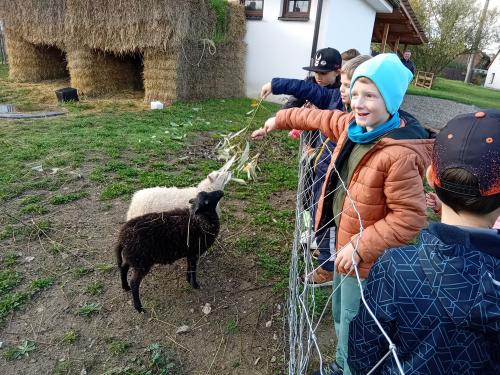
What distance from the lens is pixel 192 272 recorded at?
3244 mm

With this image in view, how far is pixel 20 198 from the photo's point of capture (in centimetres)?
454

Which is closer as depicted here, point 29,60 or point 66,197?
point 66,197

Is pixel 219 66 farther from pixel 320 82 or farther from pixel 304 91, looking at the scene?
pixel 304 91

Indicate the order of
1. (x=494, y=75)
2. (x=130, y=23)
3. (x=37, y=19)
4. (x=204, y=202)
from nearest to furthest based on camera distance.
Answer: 1. (x=204, y=202)
2. (x=130, y=23)
3. (x=37, y=19)
4. (x=494, y=75)

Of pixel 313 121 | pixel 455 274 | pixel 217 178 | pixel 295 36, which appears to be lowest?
pixel 217 178

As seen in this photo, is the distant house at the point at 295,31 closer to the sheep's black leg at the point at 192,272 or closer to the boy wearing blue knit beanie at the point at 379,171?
the sheep's black leg at the point at 192,272

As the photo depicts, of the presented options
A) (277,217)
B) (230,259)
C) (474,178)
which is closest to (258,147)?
(277,217)

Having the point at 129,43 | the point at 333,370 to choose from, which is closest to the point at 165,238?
the point at 333,370

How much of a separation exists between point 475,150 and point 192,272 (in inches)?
104

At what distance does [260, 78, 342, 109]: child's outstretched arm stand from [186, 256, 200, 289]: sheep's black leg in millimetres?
1567

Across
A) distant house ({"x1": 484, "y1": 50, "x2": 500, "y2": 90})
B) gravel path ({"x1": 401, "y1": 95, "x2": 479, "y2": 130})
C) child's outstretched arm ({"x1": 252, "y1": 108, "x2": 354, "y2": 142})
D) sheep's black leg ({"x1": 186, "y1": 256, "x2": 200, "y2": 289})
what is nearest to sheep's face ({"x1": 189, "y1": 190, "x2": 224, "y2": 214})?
sheep's black leg ({"x1": 186, "y1": 256, "x2": 200, "y2": 289})

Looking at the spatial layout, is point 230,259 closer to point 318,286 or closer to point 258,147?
point 318,286

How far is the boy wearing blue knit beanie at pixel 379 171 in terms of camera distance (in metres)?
1.83

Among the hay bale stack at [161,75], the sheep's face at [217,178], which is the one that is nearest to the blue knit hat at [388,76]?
the sheep's face at [217,178]
